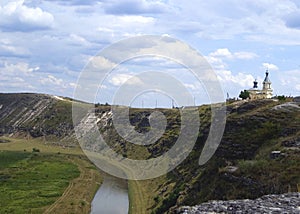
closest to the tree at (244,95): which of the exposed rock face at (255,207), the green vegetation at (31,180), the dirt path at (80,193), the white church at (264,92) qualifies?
the white church at (264,92)

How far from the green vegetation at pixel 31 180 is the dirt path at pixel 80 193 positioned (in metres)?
1.28

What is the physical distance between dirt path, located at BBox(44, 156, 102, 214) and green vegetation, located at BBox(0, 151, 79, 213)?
4.19 feet

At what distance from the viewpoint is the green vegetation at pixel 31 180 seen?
68.1 meters

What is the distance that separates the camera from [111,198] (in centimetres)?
7544

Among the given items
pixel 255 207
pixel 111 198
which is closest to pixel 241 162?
pixel 255 207

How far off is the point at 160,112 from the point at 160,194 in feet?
252

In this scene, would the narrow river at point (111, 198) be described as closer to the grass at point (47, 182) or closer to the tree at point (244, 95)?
the grass at point (47, 182)

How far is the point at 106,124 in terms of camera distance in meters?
157

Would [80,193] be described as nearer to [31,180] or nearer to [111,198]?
[111,198]

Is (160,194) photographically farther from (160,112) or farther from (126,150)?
(160,112)

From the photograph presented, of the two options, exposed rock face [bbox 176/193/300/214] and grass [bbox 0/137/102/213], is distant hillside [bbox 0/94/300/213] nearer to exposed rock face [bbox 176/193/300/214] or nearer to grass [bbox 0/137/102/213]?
grass [bbox 0/137/102/213]

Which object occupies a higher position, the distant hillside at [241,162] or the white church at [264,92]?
the white church at [264,92]

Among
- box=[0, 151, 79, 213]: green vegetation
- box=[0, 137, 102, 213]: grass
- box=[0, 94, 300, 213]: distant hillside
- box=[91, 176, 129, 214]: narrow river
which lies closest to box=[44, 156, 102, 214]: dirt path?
box=[0, 137, 102, 213]: grass

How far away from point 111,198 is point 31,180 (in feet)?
69.4
